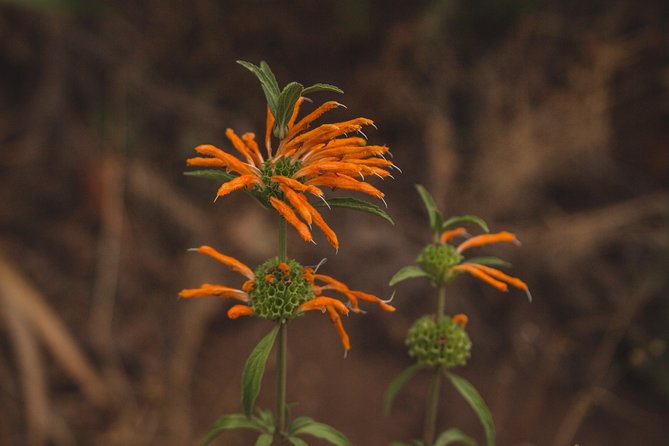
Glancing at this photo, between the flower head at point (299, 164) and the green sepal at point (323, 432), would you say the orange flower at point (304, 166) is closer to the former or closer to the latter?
the flower head at point (299, 164)

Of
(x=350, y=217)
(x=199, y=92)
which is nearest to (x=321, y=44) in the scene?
(x=199, y=92)

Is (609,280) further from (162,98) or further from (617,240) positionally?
(162,98)

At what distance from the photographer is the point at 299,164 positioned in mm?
1031

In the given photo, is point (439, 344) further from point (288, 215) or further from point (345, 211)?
point (345, 211)

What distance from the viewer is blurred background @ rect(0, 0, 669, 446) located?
2896 mm

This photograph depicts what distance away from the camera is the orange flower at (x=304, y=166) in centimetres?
92

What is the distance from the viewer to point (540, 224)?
3.33 meters

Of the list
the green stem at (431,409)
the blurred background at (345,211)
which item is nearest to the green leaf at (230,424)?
the green stem at (431,409)

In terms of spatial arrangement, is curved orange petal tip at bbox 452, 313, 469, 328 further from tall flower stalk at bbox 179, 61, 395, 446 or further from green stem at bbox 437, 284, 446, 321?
tall flower stalk at bbox 179, 61, 395, 446

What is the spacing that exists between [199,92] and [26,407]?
194cm

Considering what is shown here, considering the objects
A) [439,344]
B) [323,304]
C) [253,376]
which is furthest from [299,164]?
[439,344]

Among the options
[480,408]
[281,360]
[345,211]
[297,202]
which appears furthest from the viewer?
[345,211]

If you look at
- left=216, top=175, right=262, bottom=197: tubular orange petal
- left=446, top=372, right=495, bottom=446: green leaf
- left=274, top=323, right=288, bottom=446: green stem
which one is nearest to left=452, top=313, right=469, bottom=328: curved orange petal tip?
left=446, top=372, right=495, bottom=446: green leaf

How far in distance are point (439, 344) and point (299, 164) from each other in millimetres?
444
